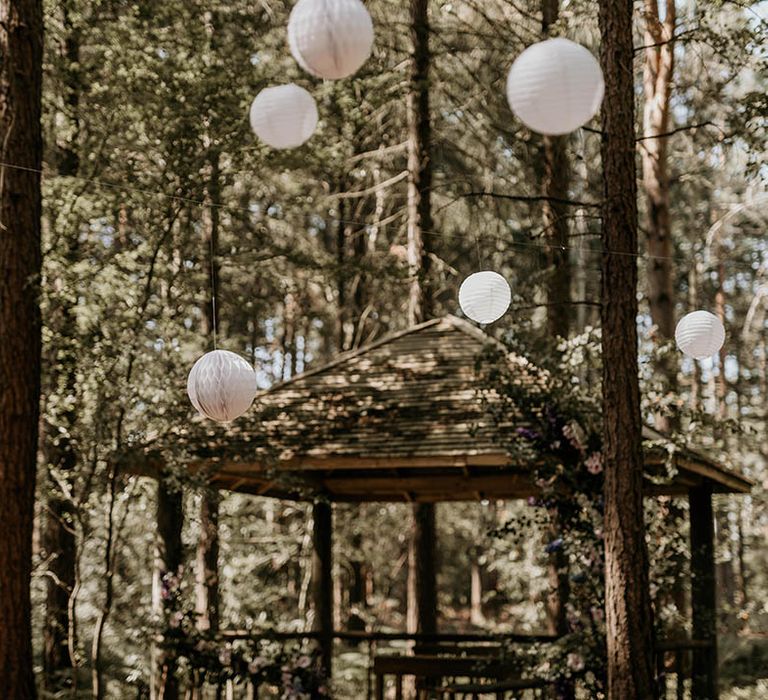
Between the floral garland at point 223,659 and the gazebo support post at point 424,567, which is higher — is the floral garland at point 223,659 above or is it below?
below

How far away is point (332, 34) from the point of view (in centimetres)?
412

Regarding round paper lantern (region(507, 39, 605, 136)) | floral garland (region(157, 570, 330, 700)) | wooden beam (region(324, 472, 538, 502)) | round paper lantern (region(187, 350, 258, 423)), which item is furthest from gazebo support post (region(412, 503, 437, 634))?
round paper lantern (region(507, 39, 605, 136))

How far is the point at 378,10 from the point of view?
14352 mm

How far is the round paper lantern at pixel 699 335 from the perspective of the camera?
640 centimetres

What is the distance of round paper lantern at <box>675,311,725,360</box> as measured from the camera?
640 centimetres

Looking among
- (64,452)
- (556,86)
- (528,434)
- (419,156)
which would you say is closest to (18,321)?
(64,452)

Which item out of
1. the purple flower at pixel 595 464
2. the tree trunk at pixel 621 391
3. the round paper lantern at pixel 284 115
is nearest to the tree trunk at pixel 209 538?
the round paper lantern at pixel 284 115

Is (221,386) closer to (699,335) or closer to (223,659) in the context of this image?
(699,335)

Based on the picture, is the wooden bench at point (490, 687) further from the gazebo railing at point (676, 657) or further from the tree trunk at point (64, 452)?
the tree trunk at point (64, 452)

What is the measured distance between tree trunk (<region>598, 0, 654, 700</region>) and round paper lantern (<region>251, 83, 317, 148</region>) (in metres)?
2.26

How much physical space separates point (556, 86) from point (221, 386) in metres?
2.66

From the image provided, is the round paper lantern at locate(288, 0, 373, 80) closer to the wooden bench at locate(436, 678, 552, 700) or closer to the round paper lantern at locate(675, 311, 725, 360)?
the round paper lantern at locate(675, 311, 725, 360)

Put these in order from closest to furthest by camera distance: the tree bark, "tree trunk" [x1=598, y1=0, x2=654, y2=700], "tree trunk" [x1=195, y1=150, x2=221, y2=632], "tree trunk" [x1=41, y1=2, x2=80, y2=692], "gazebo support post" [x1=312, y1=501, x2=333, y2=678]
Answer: "tree trunk" [x1=598, y1=0, x2=654, y2=700], "tree trunk" [x1=41, y1=2, x2=80, y2=692], "gazebo support post" [x1=312, y1=501, x2=333, y2=678], "tree trunk" [x1=195, y1=150, x2=221, y2=632], the tree bark

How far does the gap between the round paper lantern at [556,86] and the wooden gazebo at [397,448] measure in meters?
3.96
